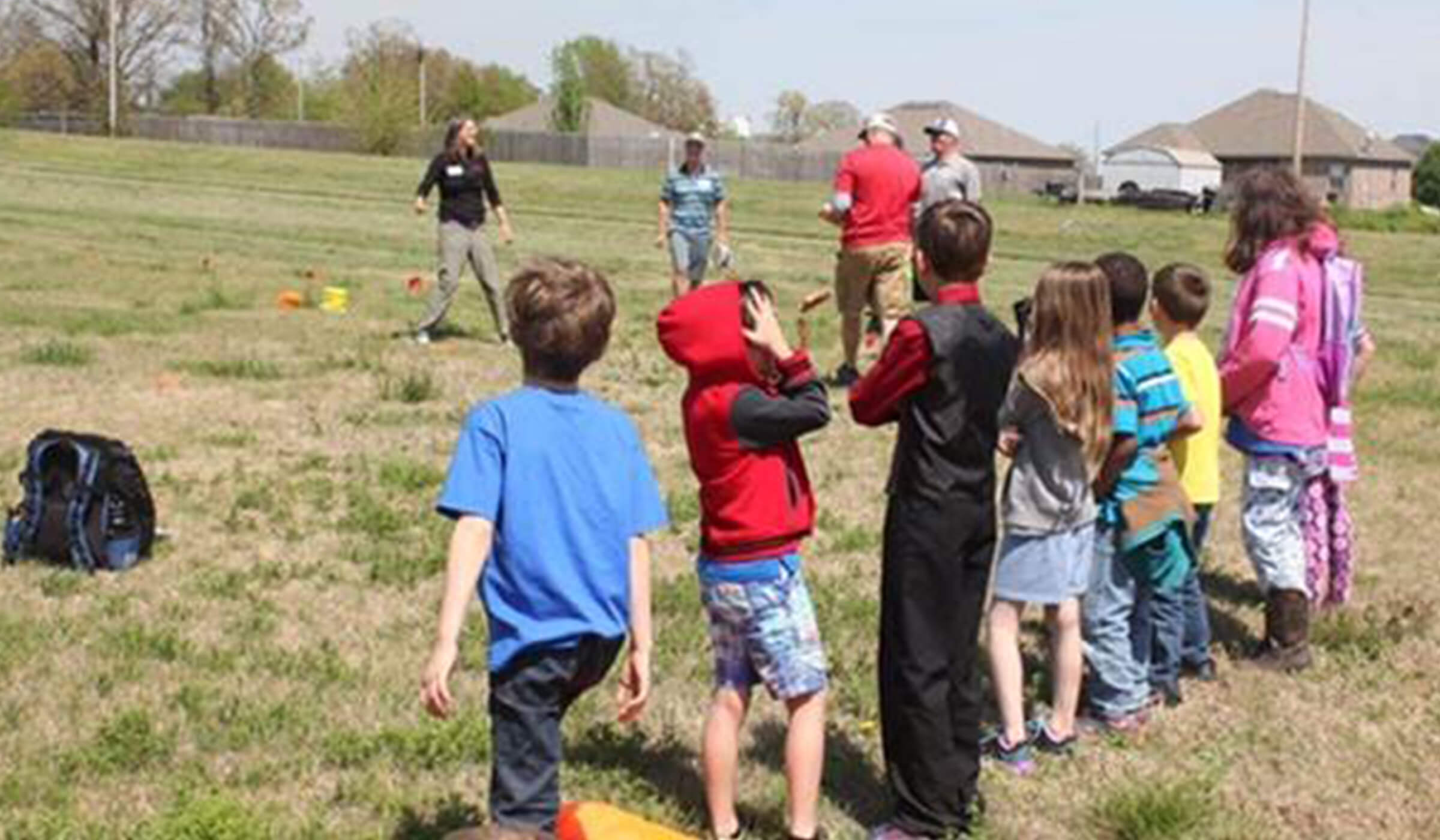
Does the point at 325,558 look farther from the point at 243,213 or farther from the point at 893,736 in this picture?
the point at 243,213

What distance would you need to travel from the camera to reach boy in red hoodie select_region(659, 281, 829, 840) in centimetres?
448

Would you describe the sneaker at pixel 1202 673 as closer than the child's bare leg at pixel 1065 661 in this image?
No

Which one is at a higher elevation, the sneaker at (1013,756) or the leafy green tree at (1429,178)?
the leafy green tree at (1429,178)

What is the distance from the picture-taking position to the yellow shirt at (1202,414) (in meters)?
6.25

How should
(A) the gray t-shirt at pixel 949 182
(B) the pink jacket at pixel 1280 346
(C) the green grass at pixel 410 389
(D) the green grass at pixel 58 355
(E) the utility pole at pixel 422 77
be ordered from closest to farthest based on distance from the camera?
(B) the pink jacket at pixel 1280 346
(C) the green grass at pixel 410 389
(D) the green grass at pixel 58 355
(A) the gray t-shirt at pixel 949 182
(E) the utility pole at pixel 422 77

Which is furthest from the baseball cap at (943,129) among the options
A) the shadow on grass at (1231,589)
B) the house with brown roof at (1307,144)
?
the house with brown roof at (1307,144)

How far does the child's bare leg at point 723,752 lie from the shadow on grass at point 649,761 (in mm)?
239

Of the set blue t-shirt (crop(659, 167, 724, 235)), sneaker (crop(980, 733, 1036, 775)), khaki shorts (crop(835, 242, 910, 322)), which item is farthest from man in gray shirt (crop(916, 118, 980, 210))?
sneaker (crop(980, 733, 1036, 775))

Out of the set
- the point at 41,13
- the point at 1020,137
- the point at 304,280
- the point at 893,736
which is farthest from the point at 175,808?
the point at 1020,137

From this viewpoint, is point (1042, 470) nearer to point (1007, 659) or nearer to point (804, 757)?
point (1007, 659)

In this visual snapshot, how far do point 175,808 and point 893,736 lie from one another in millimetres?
2180

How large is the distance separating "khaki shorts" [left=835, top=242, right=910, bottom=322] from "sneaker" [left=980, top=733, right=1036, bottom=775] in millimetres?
7146

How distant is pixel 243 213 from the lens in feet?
104

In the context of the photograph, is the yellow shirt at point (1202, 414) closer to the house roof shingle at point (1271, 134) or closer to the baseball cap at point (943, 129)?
the baseball cap at point (943, 129)
